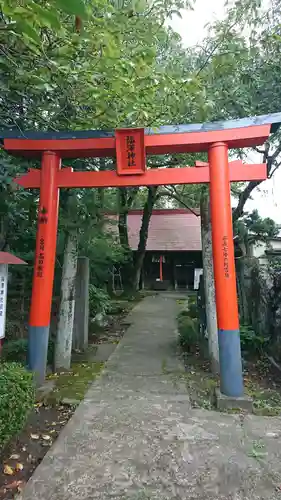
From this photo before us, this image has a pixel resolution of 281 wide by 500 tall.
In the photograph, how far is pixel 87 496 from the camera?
2.52 metres

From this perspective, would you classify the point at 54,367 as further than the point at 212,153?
Yes

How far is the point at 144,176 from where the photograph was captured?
5.21 metres

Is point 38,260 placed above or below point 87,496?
above

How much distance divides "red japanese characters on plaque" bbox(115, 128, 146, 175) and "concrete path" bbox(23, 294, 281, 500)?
3.12 m

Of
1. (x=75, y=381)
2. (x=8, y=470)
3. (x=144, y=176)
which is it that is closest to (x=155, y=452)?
(x=8, y=470)

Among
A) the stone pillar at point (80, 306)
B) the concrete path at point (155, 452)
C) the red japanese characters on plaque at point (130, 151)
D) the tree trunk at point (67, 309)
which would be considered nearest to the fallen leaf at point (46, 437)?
the concrete path at point (155, 452)

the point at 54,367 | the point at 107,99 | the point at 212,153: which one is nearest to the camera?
the point at 107,99

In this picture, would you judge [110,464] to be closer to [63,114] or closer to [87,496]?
[87,496]

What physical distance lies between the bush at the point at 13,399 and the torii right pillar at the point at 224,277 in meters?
2.48

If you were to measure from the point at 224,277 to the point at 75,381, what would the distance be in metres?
2.64

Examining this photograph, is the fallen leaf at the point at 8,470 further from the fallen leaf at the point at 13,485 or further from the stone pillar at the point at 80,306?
the stone pillar at the point at 80,306

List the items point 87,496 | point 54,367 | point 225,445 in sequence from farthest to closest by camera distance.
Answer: point 54,367 < point 225,445 < point 87,496

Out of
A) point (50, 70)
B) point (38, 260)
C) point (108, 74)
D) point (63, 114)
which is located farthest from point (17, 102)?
point (38, 260)

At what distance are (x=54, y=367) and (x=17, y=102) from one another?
397cm
